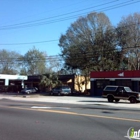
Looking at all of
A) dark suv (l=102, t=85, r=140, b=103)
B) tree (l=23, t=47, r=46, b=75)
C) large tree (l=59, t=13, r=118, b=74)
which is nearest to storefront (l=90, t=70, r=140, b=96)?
large tree (l=59, t=13, r=118, b=74)

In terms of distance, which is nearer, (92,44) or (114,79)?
(114,79)

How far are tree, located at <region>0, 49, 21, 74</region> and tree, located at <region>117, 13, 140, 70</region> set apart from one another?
126ft

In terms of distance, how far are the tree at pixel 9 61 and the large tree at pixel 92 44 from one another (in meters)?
28.7

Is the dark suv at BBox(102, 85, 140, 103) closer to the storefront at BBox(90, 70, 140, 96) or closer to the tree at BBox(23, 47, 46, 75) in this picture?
the storefront at BBox(90, 70, 140, 96)

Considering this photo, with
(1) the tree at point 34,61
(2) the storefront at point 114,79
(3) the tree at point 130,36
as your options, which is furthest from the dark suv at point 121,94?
(1) the tree at point 34,61

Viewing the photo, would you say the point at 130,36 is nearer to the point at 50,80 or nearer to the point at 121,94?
the point at 50,80

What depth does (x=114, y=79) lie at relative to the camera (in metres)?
41.5

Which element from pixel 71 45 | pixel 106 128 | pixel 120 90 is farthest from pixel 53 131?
pixel 71 45

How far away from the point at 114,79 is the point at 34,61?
44554 mm

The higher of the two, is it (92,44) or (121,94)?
(92,44)

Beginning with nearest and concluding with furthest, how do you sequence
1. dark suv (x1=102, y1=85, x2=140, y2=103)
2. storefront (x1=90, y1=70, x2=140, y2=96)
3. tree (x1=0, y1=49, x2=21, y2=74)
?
dark suv (x1=102, y1=85, x2=140, y2=103)
storefront (x1=90, y1=70, x2=140, y2=96)
tree (x1=0, y1=49, x2=21, y2=74)

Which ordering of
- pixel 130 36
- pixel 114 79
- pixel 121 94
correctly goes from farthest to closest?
pixel 130 36, pixel 114 79, pixel 121 94

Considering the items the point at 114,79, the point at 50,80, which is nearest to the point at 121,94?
the point at 114,79

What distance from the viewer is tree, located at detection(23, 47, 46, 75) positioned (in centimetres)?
7888
